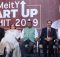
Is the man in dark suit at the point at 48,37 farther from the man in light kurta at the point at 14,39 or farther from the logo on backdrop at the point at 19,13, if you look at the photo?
the man in light kurta at the point at 14,39

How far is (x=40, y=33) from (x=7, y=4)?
82 centimetres

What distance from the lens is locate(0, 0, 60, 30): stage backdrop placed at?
7012mm

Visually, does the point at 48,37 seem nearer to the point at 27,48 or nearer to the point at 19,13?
the point at 27,48

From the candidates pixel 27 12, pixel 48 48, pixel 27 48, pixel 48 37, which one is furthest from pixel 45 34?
pixel 27 12

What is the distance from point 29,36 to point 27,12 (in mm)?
441

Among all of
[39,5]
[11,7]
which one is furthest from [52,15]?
[11,7]

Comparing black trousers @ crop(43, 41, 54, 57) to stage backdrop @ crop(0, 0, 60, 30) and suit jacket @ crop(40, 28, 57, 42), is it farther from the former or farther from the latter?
stage backdrop @ crop(0, 0, 60, 30)

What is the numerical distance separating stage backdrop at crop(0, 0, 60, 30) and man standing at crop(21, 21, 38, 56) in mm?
82

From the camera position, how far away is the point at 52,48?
6.88 metres

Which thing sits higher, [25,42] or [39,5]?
[39,5]

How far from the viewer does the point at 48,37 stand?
6.98 metres

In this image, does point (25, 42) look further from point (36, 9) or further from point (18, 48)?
point (36, 9)

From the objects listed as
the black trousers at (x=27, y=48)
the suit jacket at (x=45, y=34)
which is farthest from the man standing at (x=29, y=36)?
the suit jacket at (x=45, y=34)

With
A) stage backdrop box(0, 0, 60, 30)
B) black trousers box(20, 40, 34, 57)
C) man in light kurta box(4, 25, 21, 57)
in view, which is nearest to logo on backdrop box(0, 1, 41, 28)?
stage backdrop box(0, 0, 60, 30)
